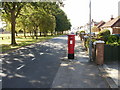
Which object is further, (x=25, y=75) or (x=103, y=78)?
(x=25, y=75)

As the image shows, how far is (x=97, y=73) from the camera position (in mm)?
9062

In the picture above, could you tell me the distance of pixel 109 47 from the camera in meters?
12.3

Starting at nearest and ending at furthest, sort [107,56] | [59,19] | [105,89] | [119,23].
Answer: [105,89] → [107,56] → [119,23] → [59,19]

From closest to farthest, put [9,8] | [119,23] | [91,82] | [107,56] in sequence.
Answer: [91,82] < [107,56] < [9,8] < [119,23]

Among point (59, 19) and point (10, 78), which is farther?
point (59, 19)

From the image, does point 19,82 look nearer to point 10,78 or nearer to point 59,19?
point 10,78

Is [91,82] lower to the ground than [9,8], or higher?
lower

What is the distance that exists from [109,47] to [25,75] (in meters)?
6.26

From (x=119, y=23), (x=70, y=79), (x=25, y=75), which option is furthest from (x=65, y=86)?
(x=119, y=23)

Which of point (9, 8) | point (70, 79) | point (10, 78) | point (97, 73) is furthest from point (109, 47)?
point (9, 8)

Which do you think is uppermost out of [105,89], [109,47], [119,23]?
[119,23]

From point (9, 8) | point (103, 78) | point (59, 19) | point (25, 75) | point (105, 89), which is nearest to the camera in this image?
point (105, 89)

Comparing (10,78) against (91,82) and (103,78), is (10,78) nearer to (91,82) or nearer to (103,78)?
(91,82)

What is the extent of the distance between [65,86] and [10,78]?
109 inches
